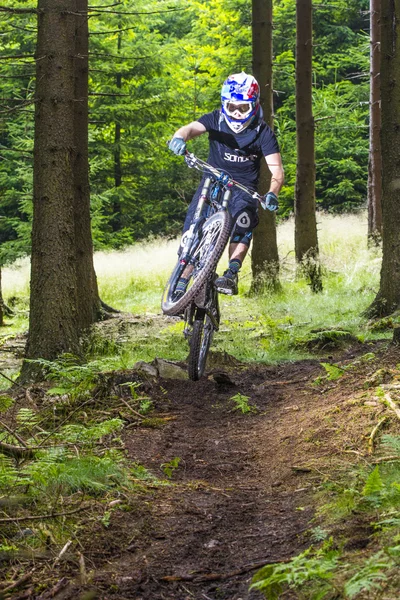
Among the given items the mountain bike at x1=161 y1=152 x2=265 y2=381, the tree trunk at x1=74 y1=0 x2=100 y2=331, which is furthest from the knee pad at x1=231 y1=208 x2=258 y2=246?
the tree trunk at x1=74 y1=0 x2=100 y2=331

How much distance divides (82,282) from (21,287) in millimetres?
11022

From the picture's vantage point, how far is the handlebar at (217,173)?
1030cm

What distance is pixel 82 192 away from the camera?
13.5 meters

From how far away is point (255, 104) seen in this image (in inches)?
409

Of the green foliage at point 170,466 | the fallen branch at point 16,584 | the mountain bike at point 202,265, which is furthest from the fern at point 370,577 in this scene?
the mountain bike at point 202,265

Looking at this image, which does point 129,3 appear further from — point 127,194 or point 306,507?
point 306,507

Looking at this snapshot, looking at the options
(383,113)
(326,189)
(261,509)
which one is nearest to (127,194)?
(326,189)

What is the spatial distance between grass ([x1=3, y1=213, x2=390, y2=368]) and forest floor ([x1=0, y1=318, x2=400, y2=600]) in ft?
5.04

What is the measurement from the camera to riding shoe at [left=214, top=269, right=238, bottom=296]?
9773 millimetres

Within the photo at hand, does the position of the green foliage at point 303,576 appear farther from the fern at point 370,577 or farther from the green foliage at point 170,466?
the green foliage at point 170,466

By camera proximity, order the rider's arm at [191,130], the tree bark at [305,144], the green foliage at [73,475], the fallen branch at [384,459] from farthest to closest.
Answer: the tree bark at [305,144], the rider's arm at [191,130], the fallen branch at [384,459], the green foliage at [73,475]

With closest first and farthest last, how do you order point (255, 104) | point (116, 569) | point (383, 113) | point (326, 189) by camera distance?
point (116, 569)
point (255, 104)
point (383, 113)
point (326, 189)

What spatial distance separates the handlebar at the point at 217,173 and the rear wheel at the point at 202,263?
0.60 meters

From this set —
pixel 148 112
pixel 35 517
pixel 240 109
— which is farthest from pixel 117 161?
pixel 35 517
